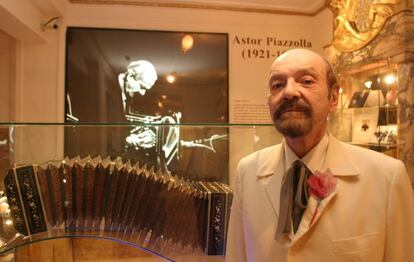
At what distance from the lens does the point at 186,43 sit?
9.92ft

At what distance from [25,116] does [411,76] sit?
3.28 meters

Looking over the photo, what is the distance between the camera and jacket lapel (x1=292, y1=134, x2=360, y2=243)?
815 millimetres

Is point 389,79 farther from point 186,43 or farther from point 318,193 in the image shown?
point 186,43

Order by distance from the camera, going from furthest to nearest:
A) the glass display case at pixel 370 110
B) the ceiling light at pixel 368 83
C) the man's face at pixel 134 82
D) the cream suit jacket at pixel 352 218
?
1. the man's face at pixel 134 82
2. the ceiling light at pixel 368 83
3. the glass display case at pixel 370 110
4. the cream suit jacket at pixel 352 218

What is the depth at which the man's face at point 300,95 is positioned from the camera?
0.84 m

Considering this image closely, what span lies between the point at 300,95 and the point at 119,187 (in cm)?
79

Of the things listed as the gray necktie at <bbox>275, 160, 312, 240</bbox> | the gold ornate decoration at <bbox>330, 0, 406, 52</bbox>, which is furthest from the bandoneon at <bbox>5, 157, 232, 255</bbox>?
the gold ornate decoration at <bbox>330, 0, 406, 52</bbox>

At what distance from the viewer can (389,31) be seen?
6.39ft

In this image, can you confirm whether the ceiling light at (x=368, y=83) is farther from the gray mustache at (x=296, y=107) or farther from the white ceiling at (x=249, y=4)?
the gray mustache at (x=296, y=107)

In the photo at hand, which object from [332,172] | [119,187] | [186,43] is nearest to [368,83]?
[332,172]

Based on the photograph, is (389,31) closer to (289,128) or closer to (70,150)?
(289,128)

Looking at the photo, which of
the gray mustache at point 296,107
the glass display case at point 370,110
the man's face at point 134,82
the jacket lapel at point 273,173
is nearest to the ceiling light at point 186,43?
the man's face at point 134,82

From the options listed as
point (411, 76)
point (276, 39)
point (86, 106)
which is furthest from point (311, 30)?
point (86, 106)

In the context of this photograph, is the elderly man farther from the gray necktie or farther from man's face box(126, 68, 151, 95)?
man's face box(126, 68, 151, 95)
